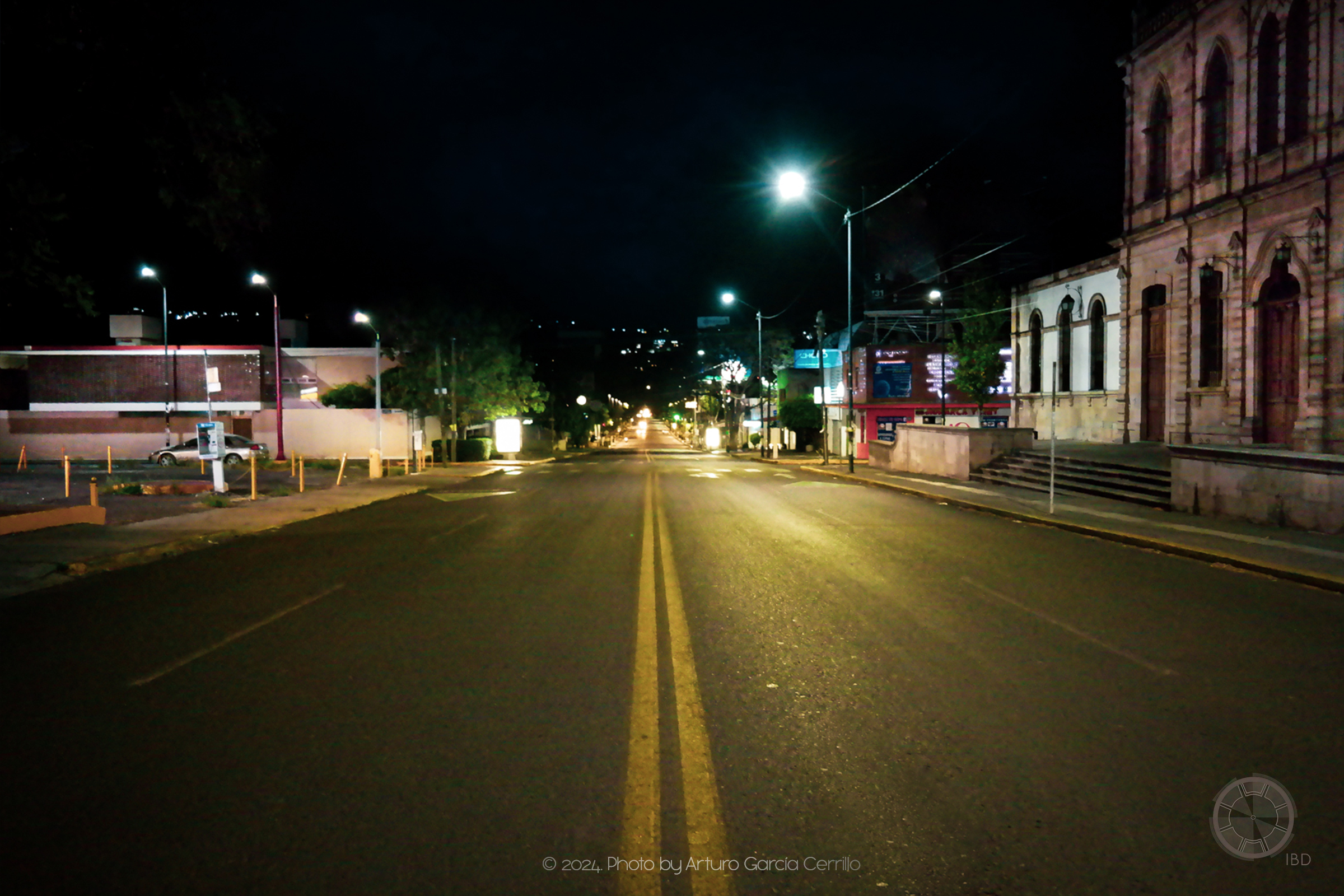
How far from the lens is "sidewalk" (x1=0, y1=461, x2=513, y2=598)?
38.3 feet

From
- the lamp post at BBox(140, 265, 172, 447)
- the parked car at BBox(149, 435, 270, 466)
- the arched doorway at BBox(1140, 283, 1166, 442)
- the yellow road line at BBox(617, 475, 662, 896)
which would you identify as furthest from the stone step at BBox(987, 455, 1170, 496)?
the lamp post at BBox(140, 265, 172, 447)

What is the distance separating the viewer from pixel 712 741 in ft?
17.2

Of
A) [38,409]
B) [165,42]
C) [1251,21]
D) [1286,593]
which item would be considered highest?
[1251,21]

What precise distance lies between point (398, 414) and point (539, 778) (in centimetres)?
4451

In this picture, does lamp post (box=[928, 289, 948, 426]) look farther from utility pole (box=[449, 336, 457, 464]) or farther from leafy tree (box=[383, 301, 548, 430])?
utility pole (box=[449, 336, 457, 464])

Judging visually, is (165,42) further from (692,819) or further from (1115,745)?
(1115,745)

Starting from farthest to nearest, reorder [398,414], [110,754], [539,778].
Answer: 1. [398,414]
2. [110,754]
3. [539,778]

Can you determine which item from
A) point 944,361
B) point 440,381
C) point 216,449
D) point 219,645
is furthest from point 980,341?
point 219,645

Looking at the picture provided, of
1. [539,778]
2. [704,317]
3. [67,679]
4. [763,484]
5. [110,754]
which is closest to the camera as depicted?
[539,778]

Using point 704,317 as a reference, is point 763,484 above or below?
below

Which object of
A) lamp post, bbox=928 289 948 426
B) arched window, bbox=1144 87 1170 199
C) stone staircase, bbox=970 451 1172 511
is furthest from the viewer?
lamp post, bbox=928 289 948 426

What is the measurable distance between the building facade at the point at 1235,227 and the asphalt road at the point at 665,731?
13553 millimetres

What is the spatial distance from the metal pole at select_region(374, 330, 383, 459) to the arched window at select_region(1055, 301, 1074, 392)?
956 inches

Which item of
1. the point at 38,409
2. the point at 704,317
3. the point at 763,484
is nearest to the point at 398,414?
the point at 38,409
